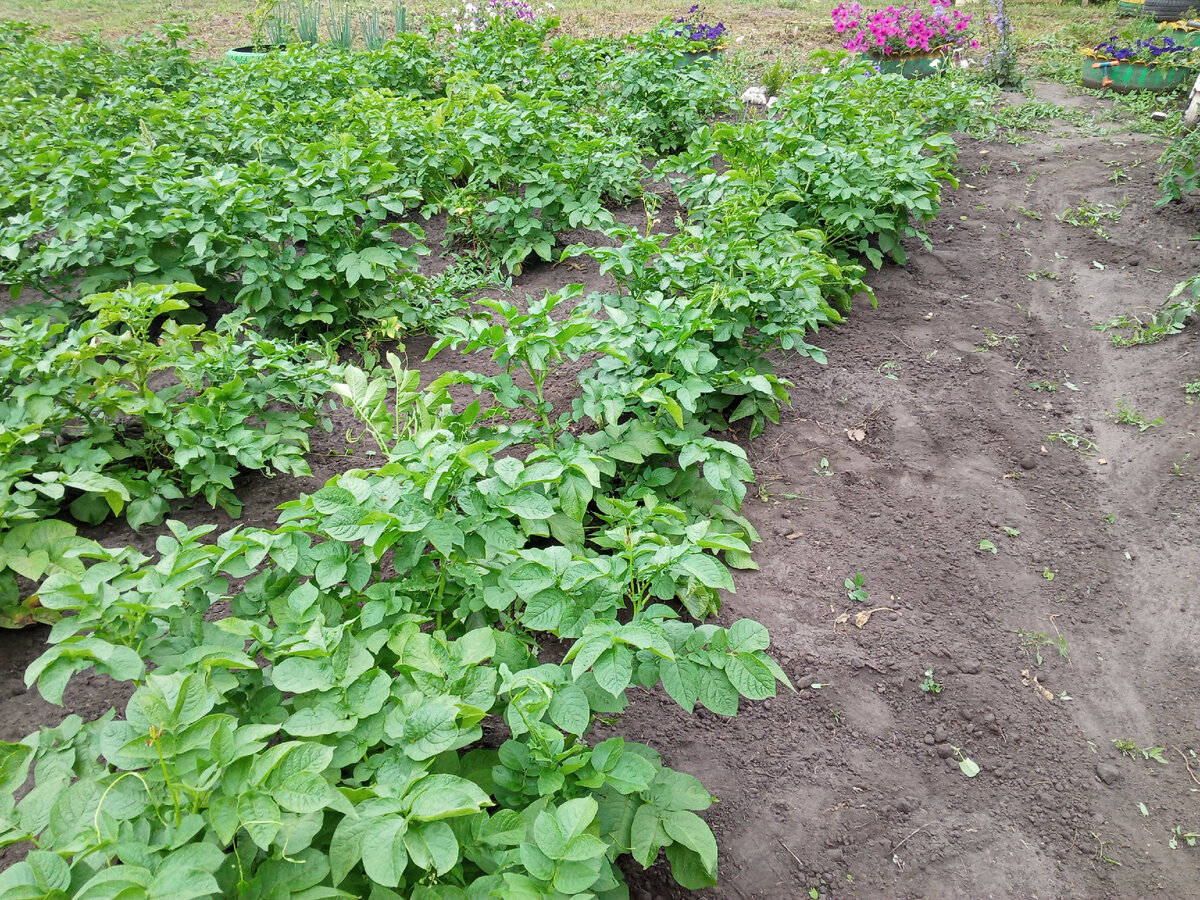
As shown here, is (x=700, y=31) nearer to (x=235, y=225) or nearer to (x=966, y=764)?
(x=235, y=225)

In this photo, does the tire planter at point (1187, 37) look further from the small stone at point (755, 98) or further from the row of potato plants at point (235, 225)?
the row of potato plants at point (235, 225)

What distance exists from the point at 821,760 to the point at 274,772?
1453 mm

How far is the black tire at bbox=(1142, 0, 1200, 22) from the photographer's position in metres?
9.09

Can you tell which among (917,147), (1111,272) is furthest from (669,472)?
(1111,272)

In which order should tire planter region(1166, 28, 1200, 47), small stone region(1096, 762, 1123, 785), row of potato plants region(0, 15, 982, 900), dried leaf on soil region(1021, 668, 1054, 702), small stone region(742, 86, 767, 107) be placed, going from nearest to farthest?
row of potato plants region(0, 15, 982, 900) → small stone region(1096, 762, 1123, 785) → dried leaf on soil region(1021, 668, 1054, 702) → small stone region(742, 86, 767, 107) → tire planter region(1166, 28, 1200, 47)

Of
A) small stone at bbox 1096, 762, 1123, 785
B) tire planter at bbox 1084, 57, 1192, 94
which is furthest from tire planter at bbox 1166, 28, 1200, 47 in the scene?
small stone at bbox 1096, 762, 1123, 785

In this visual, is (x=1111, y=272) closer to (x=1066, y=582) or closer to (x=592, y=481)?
(x=1066, y=582)

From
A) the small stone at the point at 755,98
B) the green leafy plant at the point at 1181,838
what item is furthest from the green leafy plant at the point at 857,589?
the small stone at the point at 755,98

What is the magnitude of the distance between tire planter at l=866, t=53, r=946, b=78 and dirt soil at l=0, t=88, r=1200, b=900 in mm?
4012

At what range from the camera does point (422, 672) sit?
147 centimetres

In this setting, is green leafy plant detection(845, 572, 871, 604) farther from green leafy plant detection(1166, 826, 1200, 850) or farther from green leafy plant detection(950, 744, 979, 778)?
green leafy plant detection(1166, 826, 1200, 850)

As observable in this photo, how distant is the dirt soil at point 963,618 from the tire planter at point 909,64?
158 inches

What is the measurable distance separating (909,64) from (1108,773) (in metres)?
7.14

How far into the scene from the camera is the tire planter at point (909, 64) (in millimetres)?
7223
